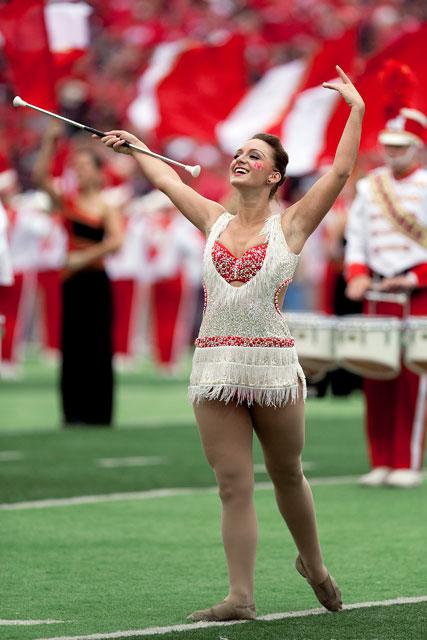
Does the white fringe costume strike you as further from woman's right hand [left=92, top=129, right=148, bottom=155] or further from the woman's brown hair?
woman's right hand [left=92, top=129, right=148, bottom=155]

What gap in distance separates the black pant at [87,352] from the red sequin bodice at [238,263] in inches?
299

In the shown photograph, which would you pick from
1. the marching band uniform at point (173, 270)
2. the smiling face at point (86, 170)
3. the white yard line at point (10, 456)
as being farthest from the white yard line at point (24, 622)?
the marching band uniform at point (173, 270)

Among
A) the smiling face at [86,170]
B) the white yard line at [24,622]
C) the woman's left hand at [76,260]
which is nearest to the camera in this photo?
the white yard line at [24,622]

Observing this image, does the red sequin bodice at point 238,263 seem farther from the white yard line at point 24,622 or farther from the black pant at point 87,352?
the black pant at point 87,352

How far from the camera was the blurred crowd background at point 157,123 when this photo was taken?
18.6 metres

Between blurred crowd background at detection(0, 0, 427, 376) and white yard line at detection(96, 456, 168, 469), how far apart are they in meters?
3.34

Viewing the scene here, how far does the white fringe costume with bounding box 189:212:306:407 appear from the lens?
239 inches

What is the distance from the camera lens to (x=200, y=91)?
21.0m

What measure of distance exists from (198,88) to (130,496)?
1203 cm

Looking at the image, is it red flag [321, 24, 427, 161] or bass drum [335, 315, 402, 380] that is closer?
bass drum [335, 315, 402, 380]

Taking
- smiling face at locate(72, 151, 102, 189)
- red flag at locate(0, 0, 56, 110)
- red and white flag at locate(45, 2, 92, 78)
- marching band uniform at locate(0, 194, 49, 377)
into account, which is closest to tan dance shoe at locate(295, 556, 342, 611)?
smiling face at locate(72, 151, 102, 189)

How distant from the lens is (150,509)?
9.12 metres

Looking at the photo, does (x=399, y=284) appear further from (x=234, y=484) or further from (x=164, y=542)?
(x=234, y=484)

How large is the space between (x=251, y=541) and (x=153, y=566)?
4.40 ft
